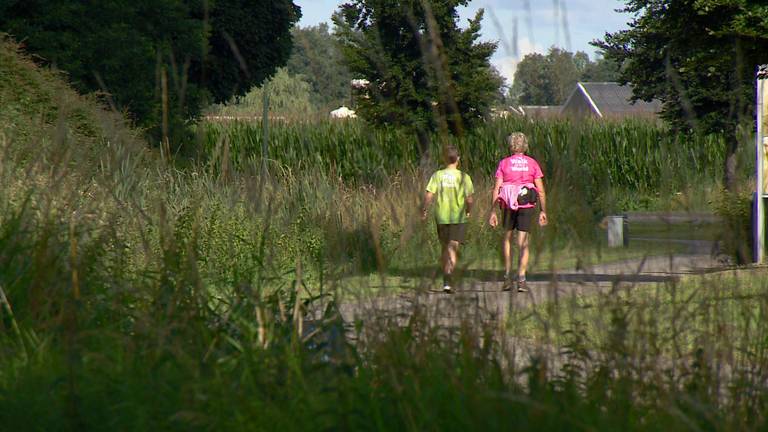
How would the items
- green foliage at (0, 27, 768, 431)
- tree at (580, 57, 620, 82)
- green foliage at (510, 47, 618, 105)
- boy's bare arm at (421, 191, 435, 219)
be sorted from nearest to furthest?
green foliage at (0, 27, 768, 431) → boy's bare arm at (421, 191, 435, 219) → green foliage at (510, 47, 618, 105) → tree at (580, 57, 620, 82)

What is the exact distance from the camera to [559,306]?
3.79 meters

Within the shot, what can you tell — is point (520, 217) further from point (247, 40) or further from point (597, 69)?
point (597, 69)

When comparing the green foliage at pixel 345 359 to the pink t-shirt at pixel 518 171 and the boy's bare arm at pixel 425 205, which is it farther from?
the pink t-shirt at pixel 518 171

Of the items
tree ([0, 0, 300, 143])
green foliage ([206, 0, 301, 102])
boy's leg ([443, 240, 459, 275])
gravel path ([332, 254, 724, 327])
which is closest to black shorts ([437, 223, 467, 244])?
boy's leg ([443, 240, 459, 275])

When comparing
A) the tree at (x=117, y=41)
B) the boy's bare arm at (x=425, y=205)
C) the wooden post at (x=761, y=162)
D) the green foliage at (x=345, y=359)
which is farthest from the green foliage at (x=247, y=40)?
the green foliage at (x=345, y=359)

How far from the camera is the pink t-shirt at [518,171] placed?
11.2 metres

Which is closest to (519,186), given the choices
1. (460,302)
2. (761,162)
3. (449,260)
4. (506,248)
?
(761,162)

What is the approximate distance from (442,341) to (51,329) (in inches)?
58.5

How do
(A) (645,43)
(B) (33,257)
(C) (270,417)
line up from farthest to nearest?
1. (A) (645,43)
2. (B) (33,257)
3. (C) (270,417)

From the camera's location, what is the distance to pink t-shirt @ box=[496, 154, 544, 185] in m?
11.2

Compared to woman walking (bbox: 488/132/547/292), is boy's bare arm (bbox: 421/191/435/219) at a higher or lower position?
lower

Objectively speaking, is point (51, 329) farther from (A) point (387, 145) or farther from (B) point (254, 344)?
(A) point (387, 145)

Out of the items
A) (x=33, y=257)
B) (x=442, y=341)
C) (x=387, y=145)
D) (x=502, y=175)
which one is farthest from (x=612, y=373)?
(x=387, y=145)

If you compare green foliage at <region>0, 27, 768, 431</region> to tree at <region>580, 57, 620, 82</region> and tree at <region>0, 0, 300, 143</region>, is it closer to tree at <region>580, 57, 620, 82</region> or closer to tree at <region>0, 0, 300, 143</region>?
tree at <region>580, 57, 620, 82</region>
